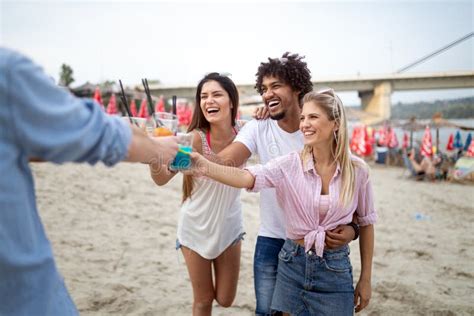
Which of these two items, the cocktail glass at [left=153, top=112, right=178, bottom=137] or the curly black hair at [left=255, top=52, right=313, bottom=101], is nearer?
the cocktail glass at [left=153, top=112, right=178, bottom=137]

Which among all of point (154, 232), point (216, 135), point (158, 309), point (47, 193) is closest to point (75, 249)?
point (154, 232)

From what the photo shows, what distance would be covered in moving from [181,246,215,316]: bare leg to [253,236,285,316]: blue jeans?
0.43 m

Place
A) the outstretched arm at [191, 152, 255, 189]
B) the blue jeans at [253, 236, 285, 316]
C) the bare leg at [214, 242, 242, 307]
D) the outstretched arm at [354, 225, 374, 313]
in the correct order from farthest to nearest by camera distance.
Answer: the bare leg at [214, 242, 242, 307] < the blue jeans at [253, 236, 285, 316] < the outstretched arm at [354, 225, 374, 313] < the outstretched arm at [191, 152, 255, 189]

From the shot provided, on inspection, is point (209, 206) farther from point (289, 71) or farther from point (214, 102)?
point (289, 71)

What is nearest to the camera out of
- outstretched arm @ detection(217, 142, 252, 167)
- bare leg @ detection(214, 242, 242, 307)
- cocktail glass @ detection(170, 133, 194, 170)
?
cocktail glass @ detection(170, 133, 194, 170)

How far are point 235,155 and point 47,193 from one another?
254 inches

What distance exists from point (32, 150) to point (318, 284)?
1653mm

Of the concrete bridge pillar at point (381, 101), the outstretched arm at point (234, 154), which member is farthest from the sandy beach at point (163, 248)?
the concrete bridge pillar at point (381, 101)

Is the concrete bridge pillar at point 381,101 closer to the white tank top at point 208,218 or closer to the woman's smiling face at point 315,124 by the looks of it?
the white tank top at point 208,218

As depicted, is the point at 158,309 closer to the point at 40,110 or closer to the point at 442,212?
the point at 40,110

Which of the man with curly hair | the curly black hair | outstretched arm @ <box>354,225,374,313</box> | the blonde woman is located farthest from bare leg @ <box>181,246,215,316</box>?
the curly black hair

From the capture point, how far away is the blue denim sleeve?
1.05m

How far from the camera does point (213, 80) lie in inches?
111

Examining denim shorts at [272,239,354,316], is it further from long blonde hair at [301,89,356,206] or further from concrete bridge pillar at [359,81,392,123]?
concrete bridge pillar at [359,81,392,123]
